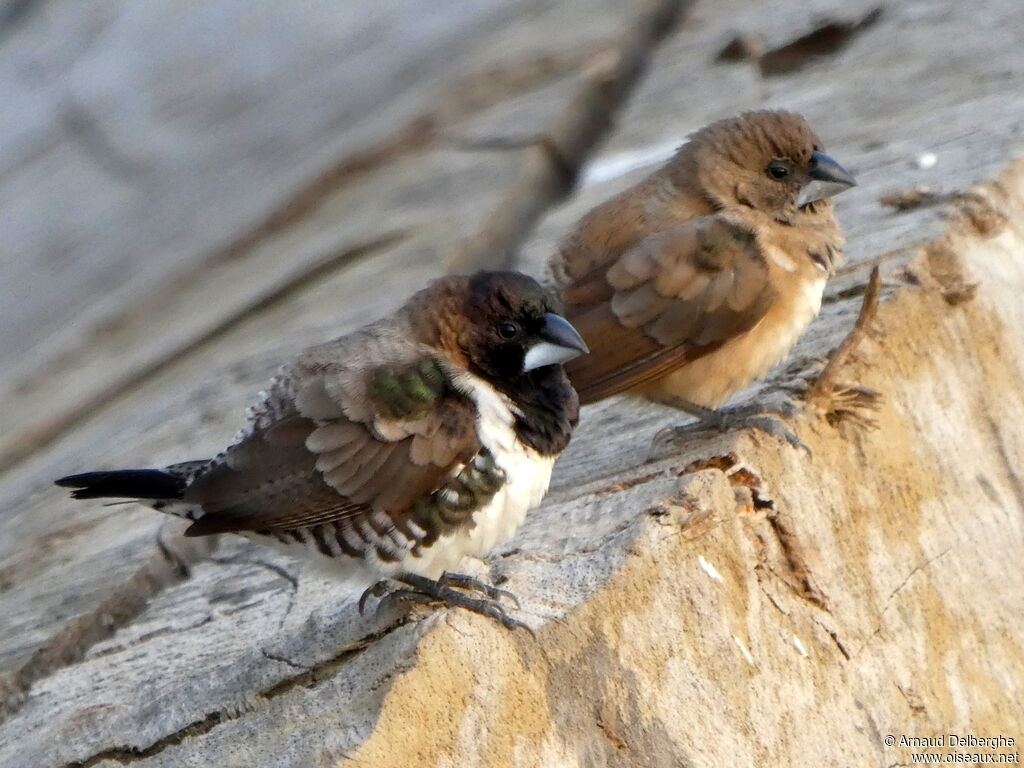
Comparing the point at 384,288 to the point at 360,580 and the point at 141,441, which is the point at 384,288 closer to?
the point at 141,441

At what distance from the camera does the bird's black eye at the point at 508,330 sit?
3367 millimetres

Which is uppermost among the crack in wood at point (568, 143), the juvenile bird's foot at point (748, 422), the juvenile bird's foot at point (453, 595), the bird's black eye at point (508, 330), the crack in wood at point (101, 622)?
the bird's black eye at point (508, 330)

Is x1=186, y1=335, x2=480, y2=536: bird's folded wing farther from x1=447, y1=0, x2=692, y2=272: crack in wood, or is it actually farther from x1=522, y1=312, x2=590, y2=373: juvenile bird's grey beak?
x1=447, y1=0, x2=692, y2=272: crack in wood

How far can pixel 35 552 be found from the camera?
4352 millimetres

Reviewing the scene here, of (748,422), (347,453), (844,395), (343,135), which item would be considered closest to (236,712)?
(347,453)

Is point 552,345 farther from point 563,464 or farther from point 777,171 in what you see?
point 777,171

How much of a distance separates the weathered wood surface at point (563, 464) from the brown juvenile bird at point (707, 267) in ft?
0.49

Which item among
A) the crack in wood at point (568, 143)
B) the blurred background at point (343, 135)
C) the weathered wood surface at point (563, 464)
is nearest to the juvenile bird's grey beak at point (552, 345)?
the weathered wood surface at point (563, 464)

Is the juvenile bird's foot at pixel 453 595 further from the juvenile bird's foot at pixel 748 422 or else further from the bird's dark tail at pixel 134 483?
the juvenile bird's foot at pixel 748 422

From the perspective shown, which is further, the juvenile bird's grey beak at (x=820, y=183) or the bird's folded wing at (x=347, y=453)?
the juvenile bird's grey beak at (x=820, y=183)

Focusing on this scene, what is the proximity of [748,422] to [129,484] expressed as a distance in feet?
4.39

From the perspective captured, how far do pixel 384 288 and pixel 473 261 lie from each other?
0.33m

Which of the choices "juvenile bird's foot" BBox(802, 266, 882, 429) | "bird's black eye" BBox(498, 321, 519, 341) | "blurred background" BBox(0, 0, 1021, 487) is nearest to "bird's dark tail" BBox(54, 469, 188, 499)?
"bird's black eye" BBox(498, 321, 519, 341)

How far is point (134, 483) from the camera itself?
3.26 m
